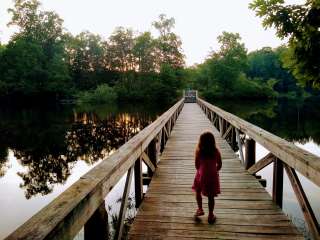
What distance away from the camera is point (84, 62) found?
64938 mm

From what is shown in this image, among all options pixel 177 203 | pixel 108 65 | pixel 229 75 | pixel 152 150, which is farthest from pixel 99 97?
pixel 177 203

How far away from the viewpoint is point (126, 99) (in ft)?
192

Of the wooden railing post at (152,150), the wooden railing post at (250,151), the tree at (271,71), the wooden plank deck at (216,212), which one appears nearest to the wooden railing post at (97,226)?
the wooden plank deck at (216,212)

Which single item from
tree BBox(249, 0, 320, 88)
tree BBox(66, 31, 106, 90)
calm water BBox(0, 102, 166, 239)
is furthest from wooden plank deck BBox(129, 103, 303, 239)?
tree BBox(66, 31, 106, 90)

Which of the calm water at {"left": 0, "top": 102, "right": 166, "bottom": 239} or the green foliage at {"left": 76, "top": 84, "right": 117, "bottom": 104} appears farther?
the green foliage at {"left": 76, "top": 84, "right": 117, "bottom": 104}

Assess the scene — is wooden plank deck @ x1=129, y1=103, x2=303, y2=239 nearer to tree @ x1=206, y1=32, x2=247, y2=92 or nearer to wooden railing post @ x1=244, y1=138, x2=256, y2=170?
wooden railing post @ x1=244, y1=138, x2=256, y2=170

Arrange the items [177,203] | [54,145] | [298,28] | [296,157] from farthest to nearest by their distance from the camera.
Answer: [54,145] < [177,203] < [298,28] < [296,157]

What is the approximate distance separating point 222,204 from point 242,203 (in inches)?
12.7

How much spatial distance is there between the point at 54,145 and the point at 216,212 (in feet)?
Answer: 54.1

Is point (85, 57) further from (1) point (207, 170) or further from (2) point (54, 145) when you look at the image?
(1) point (207, 170)

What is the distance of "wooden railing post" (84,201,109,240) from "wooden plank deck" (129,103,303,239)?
104cm

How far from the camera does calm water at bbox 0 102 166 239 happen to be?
31.5 ft

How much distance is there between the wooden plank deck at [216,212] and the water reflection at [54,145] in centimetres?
712

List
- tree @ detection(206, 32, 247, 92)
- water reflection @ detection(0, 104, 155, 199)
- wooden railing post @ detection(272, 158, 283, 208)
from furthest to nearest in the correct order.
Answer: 1. tree @ detection(206, 32, 247, 92)
2. water reflection @ detection(0, 104, 155, 199)
3. wooden railing post @ detection(272, 158, 283, 208)
